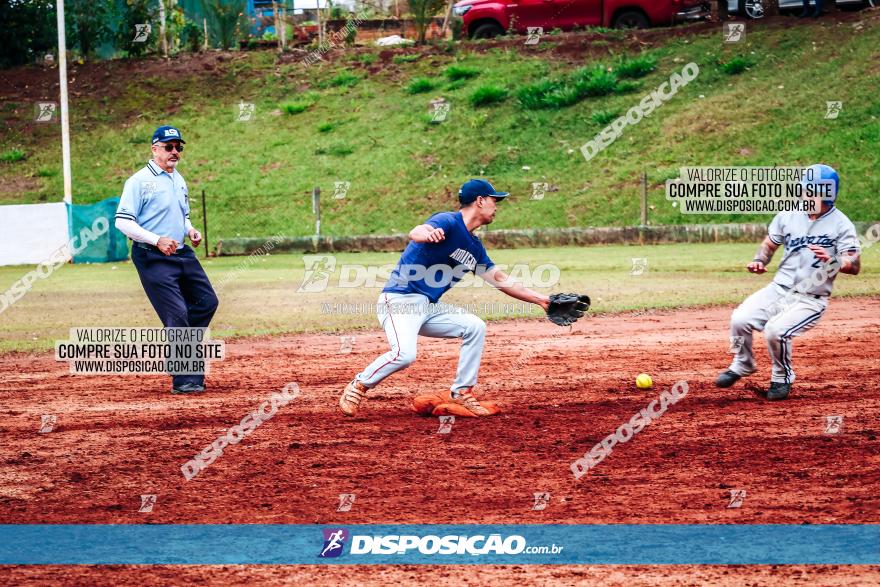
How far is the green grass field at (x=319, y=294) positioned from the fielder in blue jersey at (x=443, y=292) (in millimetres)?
5755

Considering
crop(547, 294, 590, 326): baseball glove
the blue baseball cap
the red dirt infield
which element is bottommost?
the red dirt infield

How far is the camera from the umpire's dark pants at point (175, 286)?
9891 mm

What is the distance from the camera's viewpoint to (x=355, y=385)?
8.89m

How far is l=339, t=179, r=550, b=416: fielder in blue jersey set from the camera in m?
8.55

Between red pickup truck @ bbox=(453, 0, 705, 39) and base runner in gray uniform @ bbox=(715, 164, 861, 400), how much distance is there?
96.8ft

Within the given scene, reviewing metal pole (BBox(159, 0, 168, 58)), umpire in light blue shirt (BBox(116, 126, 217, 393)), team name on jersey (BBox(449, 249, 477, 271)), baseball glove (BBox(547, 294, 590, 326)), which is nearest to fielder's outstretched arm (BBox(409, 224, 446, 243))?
team name on jersey (BBox(449, 249, 477, 271))

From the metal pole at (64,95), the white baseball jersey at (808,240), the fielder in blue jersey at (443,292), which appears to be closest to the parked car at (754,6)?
the metal pole at (64,95)

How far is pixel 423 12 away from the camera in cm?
3972

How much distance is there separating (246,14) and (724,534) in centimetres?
4113

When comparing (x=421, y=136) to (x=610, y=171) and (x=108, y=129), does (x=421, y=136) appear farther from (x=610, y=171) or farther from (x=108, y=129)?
(x=108, y=129)

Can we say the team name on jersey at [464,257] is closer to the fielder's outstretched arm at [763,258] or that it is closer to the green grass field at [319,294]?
the fielder's outstretched arm at [763,258]

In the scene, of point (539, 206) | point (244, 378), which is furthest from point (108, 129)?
point (244, 378)

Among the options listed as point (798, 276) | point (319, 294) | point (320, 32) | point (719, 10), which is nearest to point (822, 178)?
point (798, 276)

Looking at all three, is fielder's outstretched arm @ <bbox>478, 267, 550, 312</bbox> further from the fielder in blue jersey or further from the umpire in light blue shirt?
the umpire in light blue shirt
